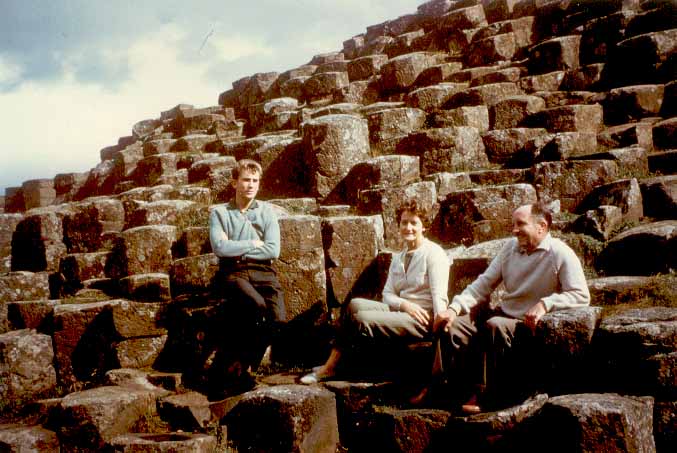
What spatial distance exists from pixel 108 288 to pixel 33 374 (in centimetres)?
136

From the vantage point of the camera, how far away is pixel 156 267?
307 inches

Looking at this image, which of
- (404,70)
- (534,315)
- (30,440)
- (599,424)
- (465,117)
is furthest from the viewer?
(404,70)

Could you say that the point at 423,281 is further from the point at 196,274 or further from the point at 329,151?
the point at 329,151

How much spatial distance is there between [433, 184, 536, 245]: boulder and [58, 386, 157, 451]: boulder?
13.5ft

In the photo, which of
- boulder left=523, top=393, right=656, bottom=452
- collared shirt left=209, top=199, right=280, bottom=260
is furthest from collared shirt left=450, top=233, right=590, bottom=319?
collared shirt left=209, top=199, right=280, bottom=260

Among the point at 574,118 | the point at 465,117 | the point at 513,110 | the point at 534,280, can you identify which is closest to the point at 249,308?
the point at 534,280

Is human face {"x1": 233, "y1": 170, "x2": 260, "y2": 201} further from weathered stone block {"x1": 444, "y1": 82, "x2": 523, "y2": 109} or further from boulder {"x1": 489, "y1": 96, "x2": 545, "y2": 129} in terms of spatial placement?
weathered stone block {"x1": 444, "y1": 82, "x2": 523, "y2": 109}

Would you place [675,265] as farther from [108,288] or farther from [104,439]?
[108,288]

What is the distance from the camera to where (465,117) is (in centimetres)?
993

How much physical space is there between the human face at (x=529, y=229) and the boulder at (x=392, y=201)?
2.78 metres

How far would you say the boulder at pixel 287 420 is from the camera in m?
4.91

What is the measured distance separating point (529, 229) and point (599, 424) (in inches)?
63.5

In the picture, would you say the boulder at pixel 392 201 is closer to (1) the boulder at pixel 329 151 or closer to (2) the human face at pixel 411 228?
(1) the boulder at pixel 329 151

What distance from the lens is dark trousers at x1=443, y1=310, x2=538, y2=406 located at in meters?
4.61
